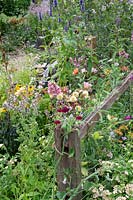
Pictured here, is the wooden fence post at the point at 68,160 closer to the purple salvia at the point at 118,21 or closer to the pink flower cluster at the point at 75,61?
the pink flower cluster at the point at 75,61

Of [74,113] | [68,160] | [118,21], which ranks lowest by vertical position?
[68,160]

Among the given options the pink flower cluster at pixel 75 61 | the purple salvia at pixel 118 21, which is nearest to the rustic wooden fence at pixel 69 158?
the pink flower cluster at pixel 75 61

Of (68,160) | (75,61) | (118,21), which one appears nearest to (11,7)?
(118,21)

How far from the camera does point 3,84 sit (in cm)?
478

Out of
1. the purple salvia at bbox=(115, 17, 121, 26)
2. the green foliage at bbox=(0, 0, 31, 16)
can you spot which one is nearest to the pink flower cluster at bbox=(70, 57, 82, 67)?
the purple salvia at bbox=(115, 17, 121, 26)

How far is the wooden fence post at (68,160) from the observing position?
A: 2.79m

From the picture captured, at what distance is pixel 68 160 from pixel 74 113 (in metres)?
0.41

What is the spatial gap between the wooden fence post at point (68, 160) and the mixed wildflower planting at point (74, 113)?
3 centimetres

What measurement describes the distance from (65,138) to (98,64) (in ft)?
7.07

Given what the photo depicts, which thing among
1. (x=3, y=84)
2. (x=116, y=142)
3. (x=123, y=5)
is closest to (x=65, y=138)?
(x=116, y=142)

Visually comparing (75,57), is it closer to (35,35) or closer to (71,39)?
(71,39)

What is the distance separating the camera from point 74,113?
3170mm

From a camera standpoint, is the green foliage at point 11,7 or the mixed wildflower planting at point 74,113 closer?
the mixed wildflower planting at point 74,113

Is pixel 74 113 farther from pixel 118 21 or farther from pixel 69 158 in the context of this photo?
pixel 118 21
